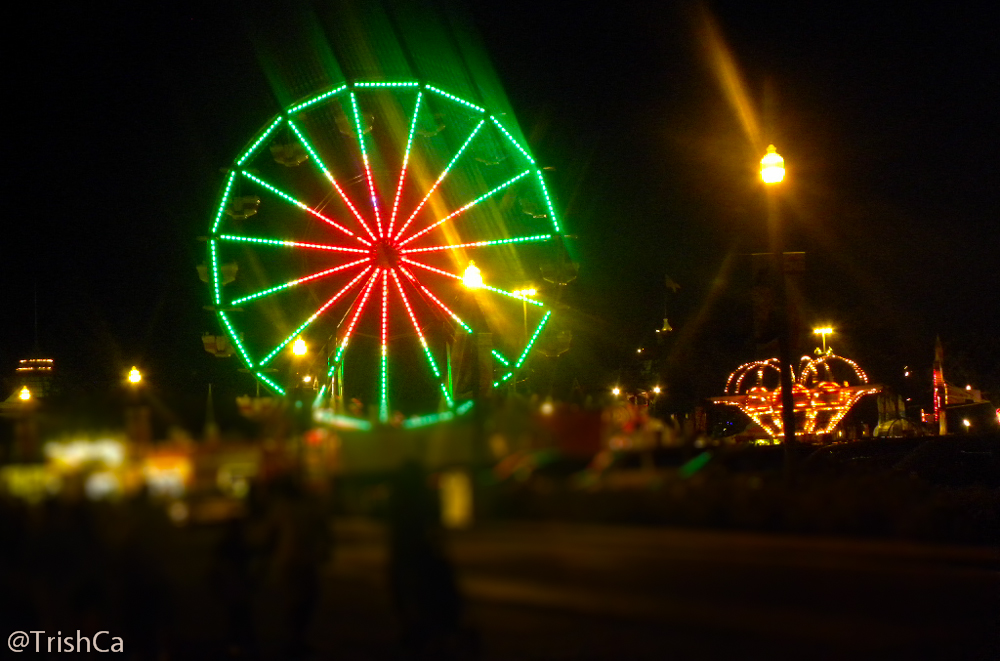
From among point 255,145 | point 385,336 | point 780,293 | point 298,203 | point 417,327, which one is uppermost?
point 255,145

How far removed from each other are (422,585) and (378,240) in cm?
1282

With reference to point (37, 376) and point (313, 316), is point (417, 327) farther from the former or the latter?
point (37, 376)

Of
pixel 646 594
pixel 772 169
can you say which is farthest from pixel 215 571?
pixel 772 169

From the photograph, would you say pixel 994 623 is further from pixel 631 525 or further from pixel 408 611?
pixel 408 611

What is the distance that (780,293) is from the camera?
12148 millimetres

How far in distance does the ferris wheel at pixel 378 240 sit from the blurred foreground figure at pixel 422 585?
11508mm

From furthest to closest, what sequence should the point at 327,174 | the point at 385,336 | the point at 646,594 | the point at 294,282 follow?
the point at 294,282 < the point at 327,174 < the point at 385,336 < the point at 646,594

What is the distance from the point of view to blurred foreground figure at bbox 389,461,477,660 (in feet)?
13.7

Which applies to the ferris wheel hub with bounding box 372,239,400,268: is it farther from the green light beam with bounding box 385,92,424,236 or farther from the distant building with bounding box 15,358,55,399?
the distant building with bounding box 15,358,55,399

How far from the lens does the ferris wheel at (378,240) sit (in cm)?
1633

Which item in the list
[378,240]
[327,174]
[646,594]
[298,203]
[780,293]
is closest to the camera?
[646,594]

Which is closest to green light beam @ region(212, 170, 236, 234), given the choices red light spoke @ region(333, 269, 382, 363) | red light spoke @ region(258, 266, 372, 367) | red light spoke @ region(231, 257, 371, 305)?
red light spoke @ region(231, 257, 371, 305)

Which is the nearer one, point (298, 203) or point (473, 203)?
point (473, 203)

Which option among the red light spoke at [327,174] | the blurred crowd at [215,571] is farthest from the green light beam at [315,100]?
the blurred crowd at [215,571]
